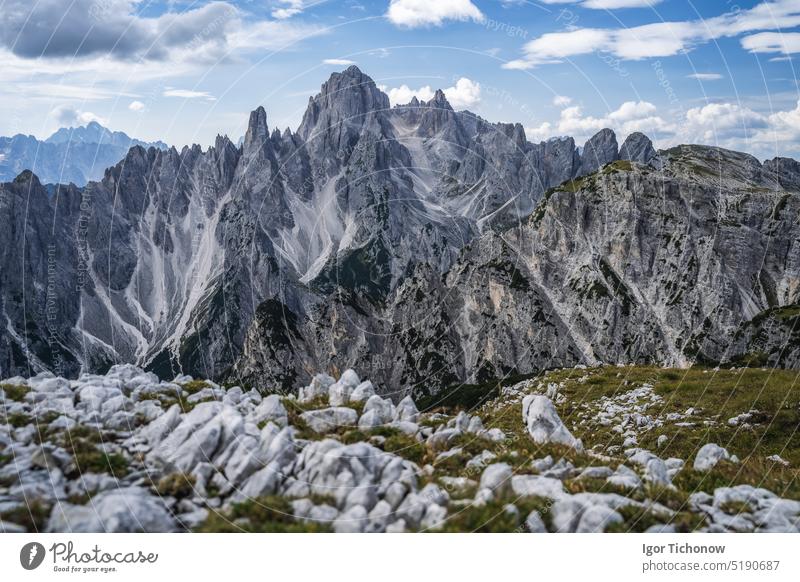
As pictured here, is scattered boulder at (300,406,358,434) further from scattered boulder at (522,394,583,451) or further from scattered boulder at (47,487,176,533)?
scattered boulder at (522,394,583,451)

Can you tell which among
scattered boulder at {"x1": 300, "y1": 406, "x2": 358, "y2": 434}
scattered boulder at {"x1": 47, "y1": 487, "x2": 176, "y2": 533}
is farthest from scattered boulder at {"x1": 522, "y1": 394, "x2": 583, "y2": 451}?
scattered boulder at {"x1": 47, "y1": 487, "x2": 176, "y2": 533}

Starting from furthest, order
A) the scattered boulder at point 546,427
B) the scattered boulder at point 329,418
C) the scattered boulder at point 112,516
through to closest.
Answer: the scattered boulder at point 546,427
the scattered boulder at point 329,418
the scattered boulder at point 112,516

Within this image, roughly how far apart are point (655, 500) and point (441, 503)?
6.39m

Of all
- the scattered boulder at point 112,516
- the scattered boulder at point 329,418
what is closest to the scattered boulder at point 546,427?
the scattered boulder at point 329,418

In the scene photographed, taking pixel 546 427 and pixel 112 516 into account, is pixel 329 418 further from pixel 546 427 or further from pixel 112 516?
pixel 546 427

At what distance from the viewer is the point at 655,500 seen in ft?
52.2

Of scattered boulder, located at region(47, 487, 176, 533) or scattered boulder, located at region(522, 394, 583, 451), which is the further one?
scattered boulder, located at region(522, 394, 583, 451)

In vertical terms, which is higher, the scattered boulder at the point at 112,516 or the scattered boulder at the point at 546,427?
the scattered boulder at the point at 112,516

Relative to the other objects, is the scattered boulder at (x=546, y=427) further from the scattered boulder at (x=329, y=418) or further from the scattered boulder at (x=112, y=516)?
the scattered boulder at (x=112, y=516)

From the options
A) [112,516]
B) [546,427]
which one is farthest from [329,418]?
[546,427]

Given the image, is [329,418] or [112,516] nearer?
[112,516]

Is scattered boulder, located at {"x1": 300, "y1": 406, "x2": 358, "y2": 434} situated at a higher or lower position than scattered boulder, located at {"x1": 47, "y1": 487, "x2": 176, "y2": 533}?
lower

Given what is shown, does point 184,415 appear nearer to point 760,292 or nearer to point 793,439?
point 793,439
